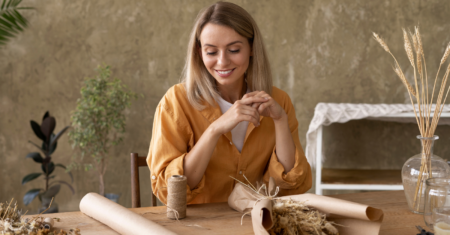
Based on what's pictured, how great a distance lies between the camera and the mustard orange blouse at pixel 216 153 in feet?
4.78

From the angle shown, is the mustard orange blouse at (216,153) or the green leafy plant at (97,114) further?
the green leafy plant at (97,114)

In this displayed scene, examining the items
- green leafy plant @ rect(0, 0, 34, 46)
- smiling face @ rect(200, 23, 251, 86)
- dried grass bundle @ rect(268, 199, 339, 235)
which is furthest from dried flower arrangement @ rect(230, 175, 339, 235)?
green leafy plant @ rect(0, 0, 34, 46)

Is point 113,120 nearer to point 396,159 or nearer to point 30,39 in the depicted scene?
point 30,39

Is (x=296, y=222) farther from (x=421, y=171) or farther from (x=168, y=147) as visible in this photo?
(x=168, y=147)

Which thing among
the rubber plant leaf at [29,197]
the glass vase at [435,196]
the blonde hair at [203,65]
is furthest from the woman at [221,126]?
the rubber plant leaf at [29,197]

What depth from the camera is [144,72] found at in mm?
3178

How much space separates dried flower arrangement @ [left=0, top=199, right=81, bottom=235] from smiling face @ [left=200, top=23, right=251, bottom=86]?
0.78m

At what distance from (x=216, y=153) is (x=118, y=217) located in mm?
570

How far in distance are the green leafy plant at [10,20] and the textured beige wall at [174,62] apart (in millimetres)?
137

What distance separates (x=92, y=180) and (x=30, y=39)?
1267mm

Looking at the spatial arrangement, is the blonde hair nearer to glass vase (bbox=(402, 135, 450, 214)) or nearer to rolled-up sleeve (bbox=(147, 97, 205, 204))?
rolled-up sleeve (bbox=(147, 97, 205, 204))

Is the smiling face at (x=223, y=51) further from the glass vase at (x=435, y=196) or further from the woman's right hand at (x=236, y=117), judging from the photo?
the glass vase at (x=435, y=196)

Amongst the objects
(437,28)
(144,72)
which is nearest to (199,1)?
(144,72)

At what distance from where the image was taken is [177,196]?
1.15 meters
